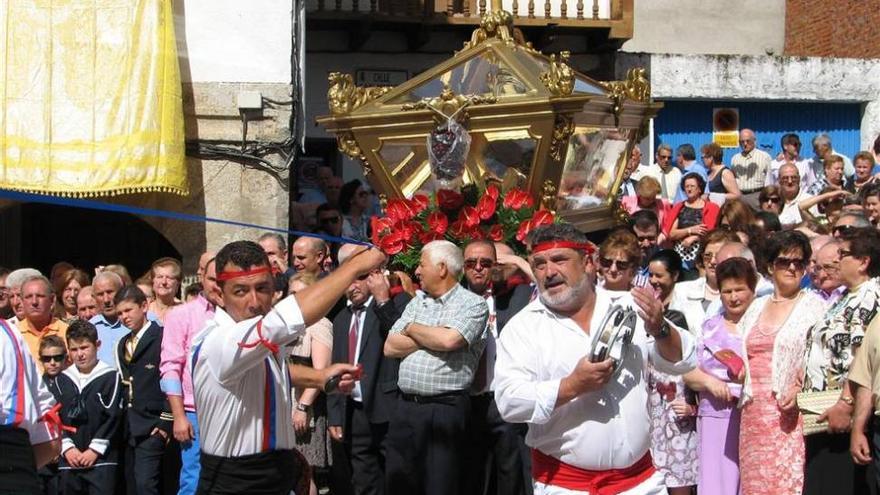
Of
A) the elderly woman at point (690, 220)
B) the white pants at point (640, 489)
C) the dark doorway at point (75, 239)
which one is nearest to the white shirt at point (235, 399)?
the white pants at point (640, 489)

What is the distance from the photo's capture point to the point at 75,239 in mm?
16688

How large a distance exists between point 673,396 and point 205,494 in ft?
11.1

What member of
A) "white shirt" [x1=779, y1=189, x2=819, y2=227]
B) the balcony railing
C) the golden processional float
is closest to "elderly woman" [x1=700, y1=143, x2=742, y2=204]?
"white shirt" [x1=779, y1=189, x2=819, y2=227]

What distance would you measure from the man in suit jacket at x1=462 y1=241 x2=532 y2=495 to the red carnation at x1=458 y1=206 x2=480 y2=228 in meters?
0.12

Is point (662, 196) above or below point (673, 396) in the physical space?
above

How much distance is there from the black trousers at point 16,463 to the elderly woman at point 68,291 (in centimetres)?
582

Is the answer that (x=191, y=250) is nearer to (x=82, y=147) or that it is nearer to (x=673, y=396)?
(x=82, y=147)

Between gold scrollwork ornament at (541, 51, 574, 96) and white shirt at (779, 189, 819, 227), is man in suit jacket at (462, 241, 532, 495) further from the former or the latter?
white shirt at (779, 189, 819, 227)

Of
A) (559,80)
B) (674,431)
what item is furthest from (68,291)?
(674,431)

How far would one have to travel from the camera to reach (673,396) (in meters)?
9.10

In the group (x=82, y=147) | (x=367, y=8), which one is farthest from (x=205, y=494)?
(x=367, y=8)

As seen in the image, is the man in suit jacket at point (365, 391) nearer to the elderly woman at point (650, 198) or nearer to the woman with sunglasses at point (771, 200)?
the elderly woman at point (650, 198)

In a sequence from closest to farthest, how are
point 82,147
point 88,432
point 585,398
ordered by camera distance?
1. point 585,398
2. point 88,432
3. point 82,147

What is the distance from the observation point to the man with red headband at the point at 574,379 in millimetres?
6520
